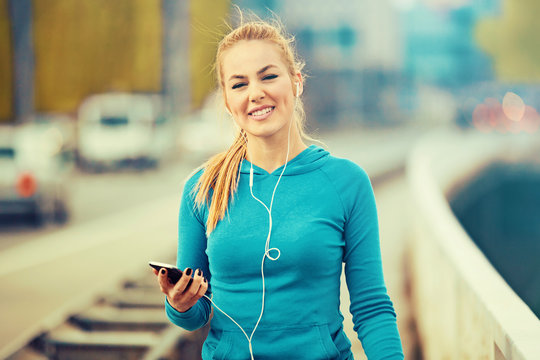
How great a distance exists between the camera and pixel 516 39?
75.7 meters

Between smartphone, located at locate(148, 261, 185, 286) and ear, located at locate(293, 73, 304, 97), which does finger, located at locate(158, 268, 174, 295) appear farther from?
ear, located at locate(293, 73, 304, 97)

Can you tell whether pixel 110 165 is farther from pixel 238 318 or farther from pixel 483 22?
pixel 483 22

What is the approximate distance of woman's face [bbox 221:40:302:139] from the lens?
252cm

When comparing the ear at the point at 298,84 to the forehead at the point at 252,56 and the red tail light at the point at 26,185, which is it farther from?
the red tail light at the point at 26,185

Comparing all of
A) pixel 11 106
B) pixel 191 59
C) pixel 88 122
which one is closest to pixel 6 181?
pixel 11 106

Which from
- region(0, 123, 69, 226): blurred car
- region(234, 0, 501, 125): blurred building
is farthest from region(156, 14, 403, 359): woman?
region(234, 0, 501, 125): blurred building

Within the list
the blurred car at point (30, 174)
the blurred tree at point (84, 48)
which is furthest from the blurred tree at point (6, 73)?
the blurred car at point (30, 174)

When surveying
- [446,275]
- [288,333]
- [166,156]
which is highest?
[288,333]

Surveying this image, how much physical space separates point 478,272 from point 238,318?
93.6 inches

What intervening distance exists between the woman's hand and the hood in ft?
1.08

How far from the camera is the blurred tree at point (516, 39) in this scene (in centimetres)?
7481

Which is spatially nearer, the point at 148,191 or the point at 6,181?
the point at 6,181

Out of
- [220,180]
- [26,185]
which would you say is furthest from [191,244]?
[26,185]

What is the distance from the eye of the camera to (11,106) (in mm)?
25641
